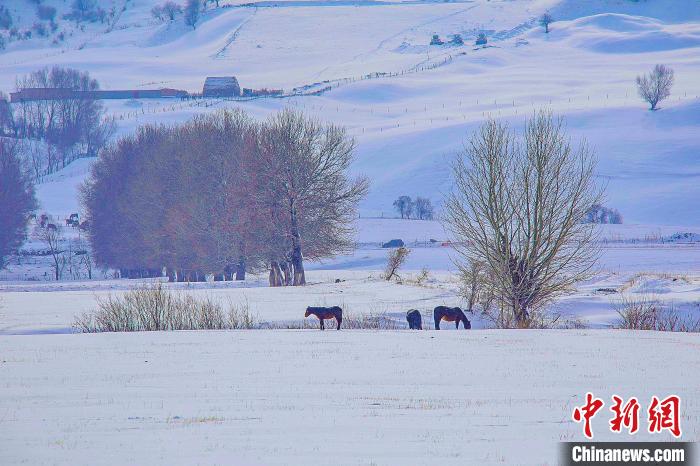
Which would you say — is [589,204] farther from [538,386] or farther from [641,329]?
[538,386]

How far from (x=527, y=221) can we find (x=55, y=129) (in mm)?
115292

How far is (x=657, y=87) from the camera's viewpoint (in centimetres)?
12350

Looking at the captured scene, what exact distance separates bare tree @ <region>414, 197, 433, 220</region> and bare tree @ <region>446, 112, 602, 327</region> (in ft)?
199

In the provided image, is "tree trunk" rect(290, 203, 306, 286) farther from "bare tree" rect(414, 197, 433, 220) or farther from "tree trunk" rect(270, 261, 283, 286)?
"bare tree" rect(414, 197, 433, 220)

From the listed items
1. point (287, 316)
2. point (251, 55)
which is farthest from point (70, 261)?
point (251, 55)

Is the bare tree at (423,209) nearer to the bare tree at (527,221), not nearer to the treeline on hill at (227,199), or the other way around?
the treeline on hill at (227,199)

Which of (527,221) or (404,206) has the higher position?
(404,206)

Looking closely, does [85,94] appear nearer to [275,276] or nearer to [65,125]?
[65,125]

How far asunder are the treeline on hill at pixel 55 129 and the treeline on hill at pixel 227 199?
182ft

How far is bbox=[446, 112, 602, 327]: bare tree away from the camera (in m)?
32.0

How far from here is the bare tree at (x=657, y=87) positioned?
405ft

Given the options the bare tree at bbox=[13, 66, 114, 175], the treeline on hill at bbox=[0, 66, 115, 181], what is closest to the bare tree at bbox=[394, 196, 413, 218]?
the bare tree at bbox=[13, 66, 114, 175]

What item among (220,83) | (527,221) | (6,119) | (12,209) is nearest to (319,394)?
(527,221)

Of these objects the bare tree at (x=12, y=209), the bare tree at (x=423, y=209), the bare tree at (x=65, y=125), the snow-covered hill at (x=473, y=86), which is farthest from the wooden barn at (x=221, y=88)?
the bare tree at (x=12, y=209)
